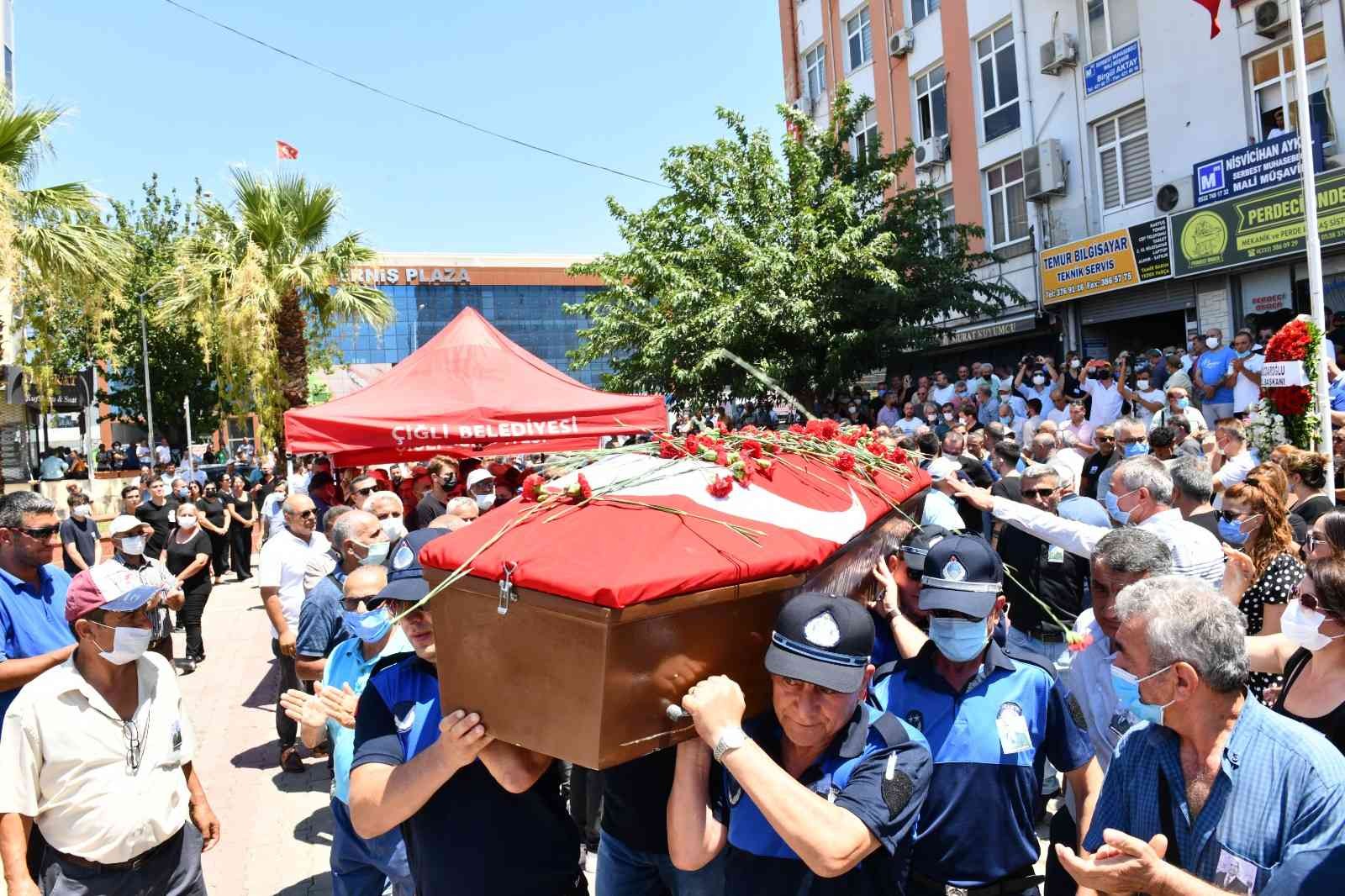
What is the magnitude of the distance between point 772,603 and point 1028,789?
3.17ft

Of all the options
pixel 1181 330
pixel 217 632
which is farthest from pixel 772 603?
pixel 1181 330

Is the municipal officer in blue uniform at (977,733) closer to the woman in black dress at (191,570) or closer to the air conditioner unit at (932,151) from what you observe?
the woman in black dress at (191,570)

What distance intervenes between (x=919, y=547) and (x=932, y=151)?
1920 centimetres

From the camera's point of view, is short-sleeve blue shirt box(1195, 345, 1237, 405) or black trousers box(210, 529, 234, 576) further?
black trousers box(210, 529, 234, 576)

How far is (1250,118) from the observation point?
14086 millimetres

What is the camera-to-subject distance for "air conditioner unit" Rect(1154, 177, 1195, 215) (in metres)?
14.9

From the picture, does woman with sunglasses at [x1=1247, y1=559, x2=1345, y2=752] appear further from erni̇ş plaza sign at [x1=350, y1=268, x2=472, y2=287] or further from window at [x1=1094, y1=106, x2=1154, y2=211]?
erni̇ş plaza sign at [x1=350, y1=268, x2=472, y2=287]

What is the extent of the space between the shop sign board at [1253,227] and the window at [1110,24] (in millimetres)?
3621

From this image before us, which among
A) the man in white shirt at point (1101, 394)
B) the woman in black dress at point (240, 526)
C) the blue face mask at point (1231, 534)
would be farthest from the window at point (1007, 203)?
the woman in black dress at point (240, 526)

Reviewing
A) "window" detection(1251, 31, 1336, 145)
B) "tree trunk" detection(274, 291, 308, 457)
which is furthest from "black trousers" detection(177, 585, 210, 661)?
"window" detection(1251, 31, 1336, 145)

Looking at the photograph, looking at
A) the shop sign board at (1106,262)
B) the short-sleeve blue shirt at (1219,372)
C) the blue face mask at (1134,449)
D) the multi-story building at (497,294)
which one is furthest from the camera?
the multi-story building at (497,294)

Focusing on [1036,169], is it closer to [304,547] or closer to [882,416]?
[882,416]

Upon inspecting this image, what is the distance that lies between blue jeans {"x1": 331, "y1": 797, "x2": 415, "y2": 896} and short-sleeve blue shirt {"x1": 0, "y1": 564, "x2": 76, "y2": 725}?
1530 mm

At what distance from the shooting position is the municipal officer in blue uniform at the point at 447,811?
7.80 ft
